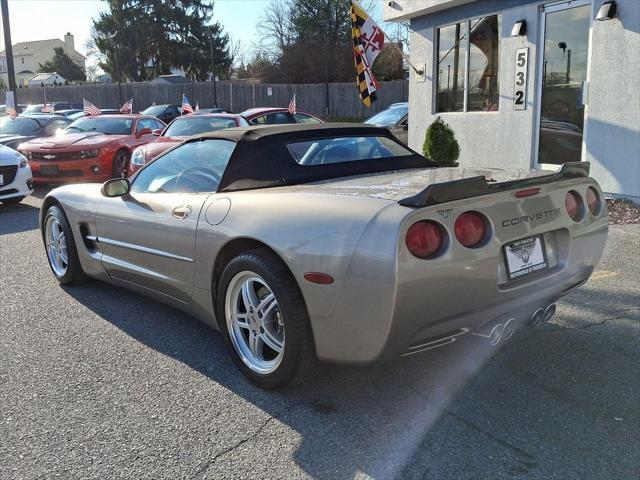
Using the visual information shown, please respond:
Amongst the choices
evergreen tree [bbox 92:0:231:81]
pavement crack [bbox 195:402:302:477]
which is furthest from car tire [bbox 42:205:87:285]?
evergreen tree [bbox 92:0:231:81]

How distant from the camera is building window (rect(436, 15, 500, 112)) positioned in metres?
10.4

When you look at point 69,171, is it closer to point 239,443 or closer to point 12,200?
point 12,200

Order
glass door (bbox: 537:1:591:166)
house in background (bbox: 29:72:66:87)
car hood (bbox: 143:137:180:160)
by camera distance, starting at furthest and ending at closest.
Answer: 1. house in background (bbox: 29:72:66:87)
2. car hood (bbox: 143:137:180:160)
3. glass door (bbox: 537:1:591:166)

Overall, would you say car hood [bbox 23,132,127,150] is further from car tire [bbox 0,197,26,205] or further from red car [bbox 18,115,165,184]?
Answer: car tire [bbox 0,197,26,205]

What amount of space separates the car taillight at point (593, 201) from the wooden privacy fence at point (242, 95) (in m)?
32.2

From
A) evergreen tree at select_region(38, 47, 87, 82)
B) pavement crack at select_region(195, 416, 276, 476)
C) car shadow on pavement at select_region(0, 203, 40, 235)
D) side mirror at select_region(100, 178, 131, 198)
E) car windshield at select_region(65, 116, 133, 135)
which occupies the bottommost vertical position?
pavement crack at select_region(195, 416, 276, 476)

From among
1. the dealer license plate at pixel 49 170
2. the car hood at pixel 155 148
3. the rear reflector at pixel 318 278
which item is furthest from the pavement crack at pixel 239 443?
the dealer license plate at pixel 49 170

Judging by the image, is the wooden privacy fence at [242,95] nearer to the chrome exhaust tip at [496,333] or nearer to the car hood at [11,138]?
the car hood at [11,138]

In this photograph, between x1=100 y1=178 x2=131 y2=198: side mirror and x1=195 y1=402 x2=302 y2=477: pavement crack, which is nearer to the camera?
x1=195 y1=402 x2=302 y2=477: pavement crack

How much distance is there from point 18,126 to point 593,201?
42.4ft

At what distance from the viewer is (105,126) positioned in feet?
40.3

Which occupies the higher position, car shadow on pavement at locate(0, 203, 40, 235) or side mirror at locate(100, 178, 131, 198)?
side mirror at locate(100, 178, 131, 198)

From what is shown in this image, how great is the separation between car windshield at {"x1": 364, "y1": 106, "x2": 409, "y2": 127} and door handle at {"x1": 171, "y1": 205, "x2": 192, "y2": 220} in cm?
1107

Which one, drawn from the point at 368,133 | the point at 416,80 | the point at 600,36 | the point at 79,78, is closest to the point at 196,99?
the point at 416,80
